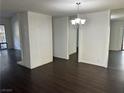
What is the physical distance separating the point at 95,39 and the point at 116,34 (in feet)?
14.9

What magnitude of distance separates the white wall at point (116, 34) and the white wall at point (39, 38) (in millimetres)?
5635

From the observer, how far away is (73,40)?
6.93 m

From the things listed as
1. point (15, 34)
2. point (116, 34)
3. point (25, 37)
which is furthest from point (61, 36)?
point (116, 34)

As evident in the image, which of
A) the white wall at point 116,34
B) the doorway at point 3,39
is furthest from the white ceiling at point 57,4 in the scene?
the doorway at point 3,39

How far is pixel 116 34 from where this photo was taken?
7.81m

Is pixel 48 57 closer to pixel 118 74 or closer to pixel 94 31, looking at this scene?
pixel 94 31

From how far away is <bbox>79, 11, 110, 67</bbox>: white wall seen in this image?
13.2 feet

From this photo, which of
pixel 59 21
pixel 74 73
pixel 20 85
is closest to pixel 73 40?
pixel 59 21

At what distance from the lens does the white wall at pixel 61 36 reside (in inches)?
212

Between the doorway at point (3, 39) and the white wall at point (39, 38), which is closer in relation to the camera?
the white wall at point (39, 38)

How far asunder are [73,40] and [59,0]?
452 centimetres

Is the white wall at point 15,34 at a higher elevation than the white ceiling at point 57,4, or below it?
below

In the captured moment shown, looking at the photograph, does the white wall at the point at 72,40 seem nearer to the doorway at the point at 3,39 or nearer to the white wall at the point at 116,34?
the white wall at the point at 116,34

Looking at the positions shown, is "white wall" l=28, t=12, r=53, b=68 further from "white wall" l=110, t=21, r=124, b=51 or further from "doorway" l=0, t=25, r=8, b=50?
"white wall" l=110, t=21, r=124, b=51
